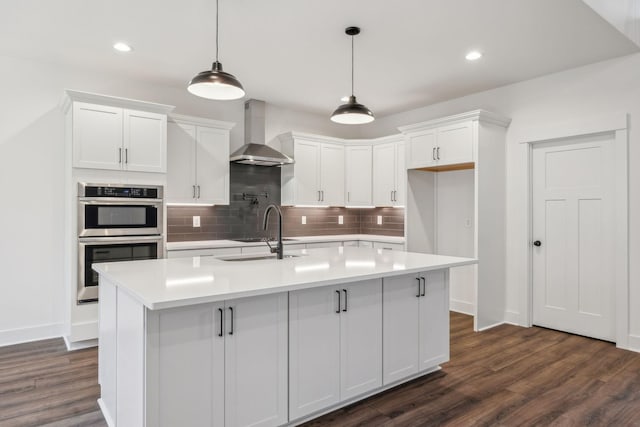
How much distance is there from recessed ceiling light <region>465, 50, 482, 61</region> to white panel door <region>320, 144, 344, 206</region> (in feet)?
7.75

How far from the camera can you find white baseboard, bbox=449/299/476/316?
5.02m

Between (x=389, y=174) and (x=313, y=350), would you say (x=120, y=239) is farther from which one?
(x=389, y=174)

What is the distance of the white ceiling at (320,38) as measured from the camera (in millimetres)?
2885

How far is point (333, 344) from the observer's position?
94.0 inches

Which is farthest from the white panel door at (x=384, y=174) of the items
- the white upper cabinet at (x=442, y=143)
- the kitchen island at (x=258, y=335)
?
the kitchen island at (x=258, y=335)

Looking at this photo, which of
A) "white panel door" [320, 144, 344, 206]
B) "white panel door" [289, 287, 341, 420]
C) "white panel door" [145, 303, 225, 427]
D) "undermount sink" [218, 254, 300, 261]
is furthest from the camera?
"white panel door" [320, 144, 344, 206]

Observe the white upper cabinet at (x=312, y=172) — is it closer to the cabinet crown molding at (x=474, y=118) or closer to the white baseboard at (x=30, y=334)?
the cabinet crown molding at (x=474, y=118)

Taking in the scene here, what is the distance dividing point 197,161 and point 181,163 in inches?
7.3

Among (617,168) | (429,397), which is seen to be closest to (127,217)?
(429,397)

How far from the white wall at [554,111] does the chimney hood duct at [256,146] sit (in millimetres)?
2410

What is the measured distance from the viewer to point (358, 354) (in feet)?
8.25

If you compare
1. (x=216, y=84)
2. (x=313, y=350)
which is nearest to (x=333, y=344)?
(x=313, y=350)

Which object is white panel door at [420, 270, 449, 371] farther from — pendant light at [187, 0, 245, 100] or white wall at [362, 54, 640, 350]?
white wall at [362, 54, 640, 350]

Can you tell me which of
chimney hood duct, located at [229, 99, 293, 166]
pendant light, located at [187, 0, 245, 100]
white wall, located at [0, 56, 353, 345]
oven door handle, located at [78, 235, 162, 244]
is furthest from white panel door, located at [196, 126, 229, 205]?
pendant light, located at [187, 0, 245, 100]
